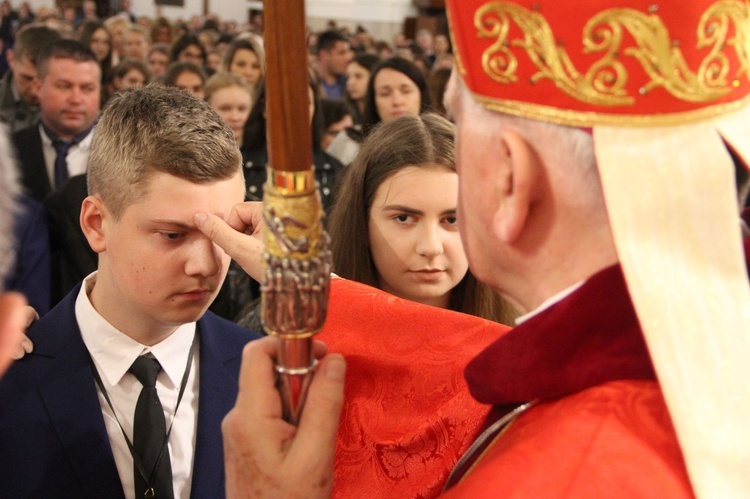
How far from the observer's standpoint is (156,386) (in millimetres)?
1968

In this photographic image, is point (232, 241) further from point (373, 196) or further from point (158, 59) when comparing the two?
point (158, 59)

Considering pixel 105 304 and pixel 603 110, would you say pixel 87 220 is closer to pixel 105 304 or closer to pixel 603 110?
pixel 105 304

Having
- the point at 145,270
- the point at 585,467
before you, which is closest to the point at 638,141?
the point at 585,467

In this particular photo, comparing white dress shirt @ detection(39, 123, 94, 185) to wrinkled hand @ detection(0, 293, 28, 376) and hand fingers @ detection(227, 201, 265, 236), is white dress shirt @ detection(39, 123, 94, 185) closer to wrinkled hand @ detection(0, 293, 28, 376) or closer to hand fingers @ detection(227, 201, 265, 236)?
hand fingers @ detection(227, 201, 265, 236)

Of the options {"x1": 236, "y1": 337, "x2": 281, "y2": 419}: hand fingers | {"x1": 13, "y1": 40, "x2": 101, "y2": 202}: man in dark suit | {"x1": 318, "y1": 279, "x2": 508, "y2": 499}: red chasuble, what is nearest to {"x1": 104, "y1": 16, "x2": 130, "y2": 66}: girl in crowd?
{"x1": 13, "y1": 40, "x2": 101, "y2": 202}: man in dark suit

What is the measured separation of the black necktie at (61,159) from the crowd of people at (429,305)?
0.92 m

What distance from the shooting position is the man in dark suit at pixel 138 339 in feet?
5.89

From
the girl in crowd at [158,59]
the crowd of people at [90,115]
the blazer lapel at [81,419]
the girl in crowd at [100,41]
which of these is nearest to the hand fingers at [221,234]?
the blazer lapel at [81,419]

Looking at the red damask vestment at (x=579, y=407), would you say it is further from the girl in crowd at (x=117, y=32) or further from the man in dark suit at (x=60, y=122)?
the girl in crowd at (x=117, y=32)

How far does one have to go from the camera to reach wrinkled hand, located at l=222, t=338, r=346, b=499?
3.79 ft

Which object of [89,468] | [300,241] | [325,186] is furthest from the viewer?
[325,186]

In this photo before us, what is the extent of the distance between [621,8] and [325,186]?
3.30m

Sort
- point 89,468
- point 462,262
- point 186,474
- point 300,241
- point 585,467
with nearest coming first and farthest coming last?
point 585,467 < point 300,241 < point 89,468 < point 186,474 < point 462,262

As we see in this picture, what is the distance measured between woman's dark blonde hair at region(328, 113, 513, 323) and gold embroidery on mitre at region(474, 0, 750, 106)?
1.43m
